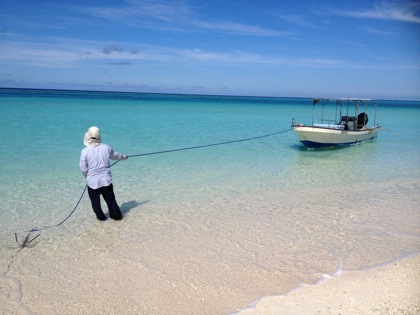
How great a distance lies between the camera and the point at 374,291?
13.7 feet

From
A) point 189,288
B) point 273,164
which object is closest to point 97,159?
point 189,288

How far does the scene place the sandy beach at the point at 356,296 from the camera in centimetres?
382

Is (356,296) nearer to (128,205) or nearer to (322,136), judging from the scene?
(128,205)

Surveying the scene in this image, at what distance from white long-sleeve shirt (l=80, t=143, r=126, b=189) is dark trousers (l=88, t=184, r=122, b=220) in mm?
107

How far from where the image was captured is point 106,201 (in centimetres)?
621

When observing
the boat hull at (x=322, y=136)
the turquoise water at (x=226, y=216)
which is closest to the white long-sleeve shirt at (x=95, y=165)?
the turquoise water at (x=226, y=216)

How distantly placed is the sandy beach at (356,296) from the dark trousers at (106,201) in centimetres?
315

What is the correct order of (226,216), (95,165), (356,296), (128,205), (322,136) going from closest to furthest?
(356,296)
(95,165)
(226,216)
(128,205)
(322,136)

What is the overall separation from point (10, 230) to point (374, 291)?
5251mm

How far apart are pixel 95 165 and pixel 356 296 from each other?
4.07 meters

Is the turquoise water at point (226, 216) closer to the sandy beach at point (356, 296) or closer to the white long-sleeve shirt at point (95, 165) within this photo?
the sandy beach at point (356, 296)

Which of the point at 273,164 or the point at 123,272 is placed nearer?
the point at 123,272

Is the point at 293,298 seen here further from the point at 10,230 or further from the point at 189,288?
the point at 10,230

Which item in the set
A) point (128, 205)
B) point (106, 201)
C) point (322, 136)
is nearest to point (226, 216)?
point (128, 205)
